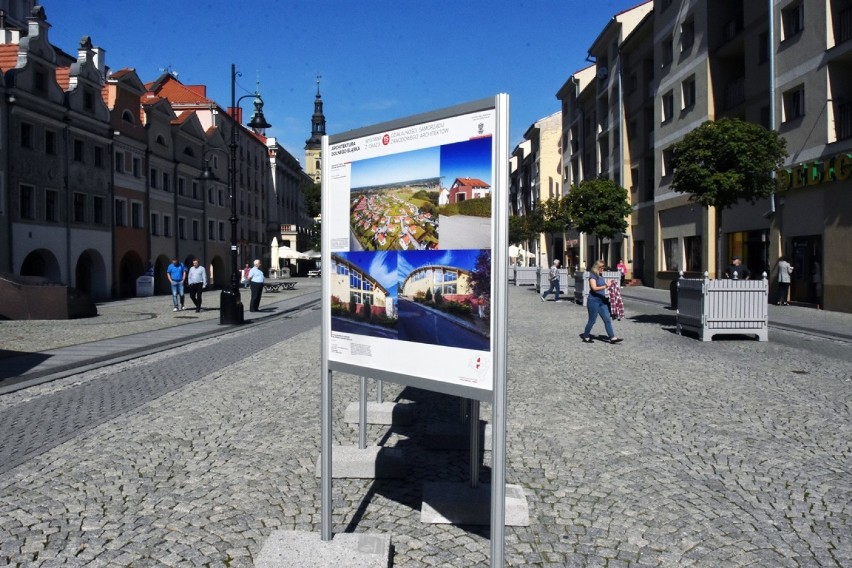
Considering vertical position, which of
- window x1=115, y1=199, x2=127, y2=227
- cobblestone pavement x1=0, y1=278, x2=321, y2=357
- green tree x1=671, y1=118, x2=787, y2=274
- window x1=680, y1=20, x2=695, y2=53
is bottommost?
cobblestone pavement x1=0, y1=278, x2=321, y2=357

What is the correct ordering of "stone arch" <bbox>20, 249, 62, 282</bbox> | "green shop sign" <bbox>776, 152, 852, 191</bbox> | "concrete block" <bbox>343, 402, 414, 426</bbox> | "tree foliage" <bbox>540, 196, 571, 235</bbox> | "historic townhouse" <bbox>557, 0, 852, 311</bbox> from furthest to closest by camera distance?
"tree foliage" <bbox>540, 196, 571, 235</bbox> → "stone arch" <bbox>20, 249, 62, 282</bbox> → "historic townhouse" <bbox>557, 0, 852, 311</bbox> → "green shop sign" <bbox>776, 152, 852, 191</bbox> → "concrete block" <bbox>343, 402, 414, 426</bbox>


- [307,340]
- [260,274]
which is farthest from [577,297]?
[307,340]

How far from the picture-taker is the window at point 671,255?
36000mm

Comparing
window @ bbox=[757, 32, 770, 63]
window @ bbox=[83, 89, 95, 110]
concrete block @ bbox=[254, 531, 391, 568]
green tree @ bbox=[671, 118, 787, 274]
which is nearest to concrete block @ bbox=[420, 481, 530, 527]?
concrete block @ bbox=[254, 531, 391, 568]

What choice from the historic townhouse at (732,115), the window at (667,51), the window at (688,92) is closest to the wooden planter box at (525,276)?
the historic townhouse at (732,115)

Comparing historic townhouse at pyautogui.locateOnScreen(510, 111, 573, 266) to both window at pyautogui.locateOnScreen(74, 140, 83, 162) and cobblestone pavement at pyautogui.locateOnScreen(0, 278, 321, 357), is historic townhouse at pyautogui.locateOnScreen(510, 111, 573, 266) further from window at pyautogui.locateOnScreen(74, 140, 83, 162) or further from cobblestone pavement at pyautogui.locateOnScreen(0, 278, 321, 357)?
cobblestone pavement at pyautogui.locateOnScreen(0, 278, 321, 357)

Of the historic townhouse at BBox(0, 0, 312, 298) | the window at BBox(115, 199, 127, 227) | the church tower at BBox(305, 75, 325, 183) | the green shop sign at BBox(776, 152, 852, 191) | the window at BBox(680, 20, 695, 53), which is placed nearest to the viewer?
the green shop sign at BBox(776, 152, 852, 191)

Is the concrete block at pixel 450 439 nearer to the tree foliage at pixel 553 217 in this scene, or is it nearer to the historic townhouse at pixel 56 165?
the historic townhouse at pixel 56 165

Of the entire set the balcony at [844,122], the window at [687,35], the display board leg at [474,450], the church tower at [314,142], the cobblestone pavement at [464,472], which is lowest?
the cobblestone pavement at [464,472]

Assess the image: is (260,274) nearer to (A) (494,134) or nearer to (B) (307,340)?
(B) (307,340)

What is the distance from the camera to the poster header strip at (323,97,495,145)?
312 centimetres

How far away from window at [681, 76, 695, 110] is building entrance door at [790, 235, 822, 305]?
38.5 ft

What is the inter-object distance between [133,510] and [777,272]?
24.8 meters

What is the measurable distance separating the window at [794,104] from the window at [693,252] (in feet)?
30.2
